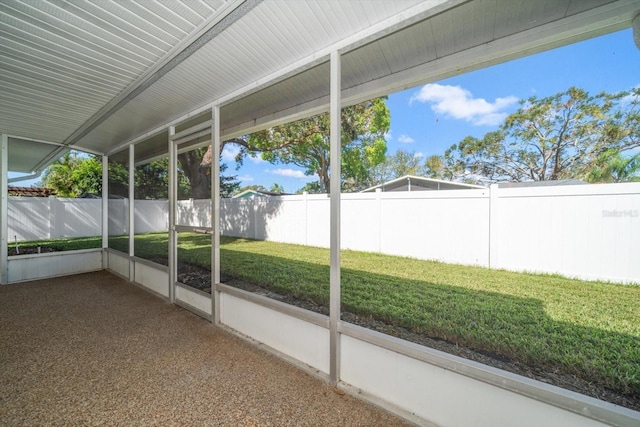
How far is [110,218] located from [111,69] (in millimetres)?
4307

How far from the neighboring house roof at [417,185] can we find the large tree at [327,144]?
1.54 ft

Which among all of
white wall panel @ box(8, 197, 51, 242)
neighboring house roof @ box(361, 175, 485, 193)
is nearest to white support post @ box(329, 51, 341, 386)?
neighboring house roof @ box(361, 175, 485, 193)

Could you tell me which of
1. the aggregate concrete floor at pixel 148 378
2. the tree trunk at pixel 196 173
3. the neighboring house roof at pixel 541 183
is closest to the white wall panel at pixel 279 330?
the aggregate concrete floor at pixel 148 378

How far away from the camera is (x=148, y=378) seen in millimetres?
1969

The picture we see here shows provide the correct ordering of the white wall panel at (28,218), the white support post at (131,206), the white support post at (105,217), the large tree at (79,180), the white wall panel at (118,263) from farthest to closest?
the large tree at (79,180) → the white wall panel at (28,218) → the white support post at (105,217) → the white wall panel at (118,263) → the white support post at (131,206)

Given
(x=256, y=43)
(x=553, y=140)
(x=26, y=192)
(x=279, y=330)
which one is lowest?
(x=279, y=330)

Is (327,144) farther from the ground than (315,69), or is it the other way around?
(327,144)

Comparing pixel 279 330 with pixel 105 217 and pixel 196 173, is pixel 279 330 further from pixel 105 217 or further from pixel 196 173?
pixel 105 217

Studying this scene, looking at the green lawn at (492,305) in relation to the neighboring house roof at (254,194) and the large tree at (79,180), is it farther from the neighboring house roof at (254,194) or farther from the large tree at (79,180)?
the large tree at (79,180)

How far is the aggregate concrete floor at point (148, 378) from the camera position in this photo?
5.21 feet

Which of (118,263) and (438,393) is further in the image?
(118,263)

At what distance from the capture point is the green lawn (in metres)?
2.22

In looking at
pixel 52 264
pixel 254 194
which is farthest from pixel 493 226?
pixel 52 264

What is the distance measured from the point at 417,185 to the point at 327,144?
2176 millimetres
